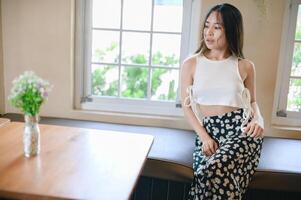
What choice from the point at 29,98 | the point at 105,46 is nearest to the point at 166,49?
the point at 105,46

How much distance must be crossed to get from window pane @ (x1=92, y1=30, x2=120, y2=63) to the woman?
32.7 inches

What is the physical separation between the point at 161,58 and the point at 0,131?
4.22 feet

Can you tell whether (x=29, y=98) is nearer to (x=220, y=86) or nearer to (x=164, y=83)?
(x=220, y=86)

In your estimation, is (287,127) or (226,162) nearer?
(226,162)

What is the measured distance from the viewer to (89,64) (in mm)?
2463

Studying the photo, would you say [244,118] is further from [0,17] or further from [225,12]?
[0,17]

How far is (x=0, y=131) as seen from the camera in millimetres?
1458

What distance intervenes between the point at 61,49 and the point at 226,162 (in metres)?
1.48

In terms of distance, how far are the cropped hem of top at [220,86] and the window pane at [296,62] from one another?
2.51 feet

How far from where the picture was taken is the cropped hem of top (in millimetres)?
1671

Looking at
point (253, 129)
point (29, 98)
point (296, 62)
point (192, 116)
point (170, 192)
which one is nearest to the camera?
point (29, 98)

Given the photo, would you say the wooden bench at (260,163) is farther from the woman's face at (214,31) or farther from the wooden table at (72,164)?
the woman's face at (214,31)

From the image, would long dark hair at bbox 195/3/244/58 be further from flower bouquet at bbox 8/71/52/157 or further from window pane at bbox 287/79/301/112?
flower bouquet at bbox 8/71/52/157

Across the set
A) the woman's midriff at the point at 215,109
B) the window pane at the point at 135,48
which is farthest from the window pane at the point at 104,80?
the woman's midriff at the point at 215,109
